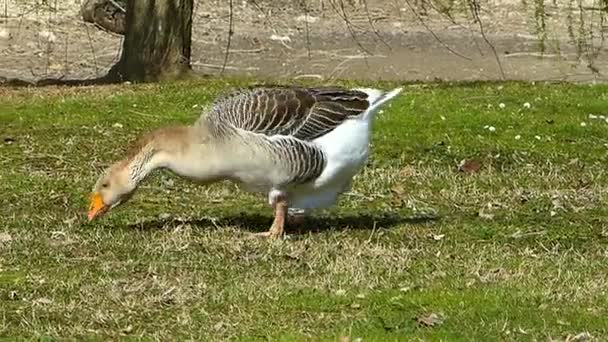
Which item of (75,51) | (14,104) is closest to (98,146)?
(14,104)

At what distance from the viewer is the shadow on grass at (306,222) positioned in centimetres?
796

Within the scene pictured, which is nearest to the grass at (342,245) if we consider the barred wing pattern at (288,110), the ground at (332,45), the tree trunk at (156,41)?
the barred wing pattern at (288,110)

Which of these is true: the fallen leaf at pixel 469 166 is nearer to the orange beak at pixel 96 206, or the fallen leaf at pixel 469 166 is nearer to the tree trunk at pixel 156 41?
the orange beak at pixel 96 206

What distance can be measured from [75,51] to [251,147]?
12.6 meters

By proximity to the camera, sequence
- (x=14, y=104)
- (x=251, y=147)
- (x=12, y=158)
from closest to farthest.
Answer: (x=251, y=147)
(x=12, y=158)
(x=14, y=104)

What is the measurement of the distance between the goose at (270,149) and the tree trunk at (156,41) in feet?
23.4

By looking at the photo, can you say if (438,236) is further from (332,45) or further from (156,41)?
(332,45)

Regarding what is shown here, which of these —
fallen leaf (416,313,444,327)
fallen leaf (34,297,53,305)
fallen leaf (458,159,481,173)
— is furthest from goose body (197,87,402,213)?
fallen leaf (458,159,481,173)

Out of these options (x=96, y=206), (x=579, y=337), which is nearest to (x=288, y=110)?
(x=96, y=206)

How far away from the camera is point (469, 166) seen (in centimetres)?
1020

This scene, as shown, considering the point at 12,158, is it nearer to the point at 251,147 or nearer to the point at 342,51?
the point at 251,147

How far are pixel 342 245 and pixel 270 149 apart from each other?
2.11 ft

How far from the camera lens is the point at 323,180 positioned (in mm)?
7492

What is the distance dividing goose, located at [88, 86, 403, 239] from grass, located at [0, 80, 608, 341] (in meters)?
0.26
